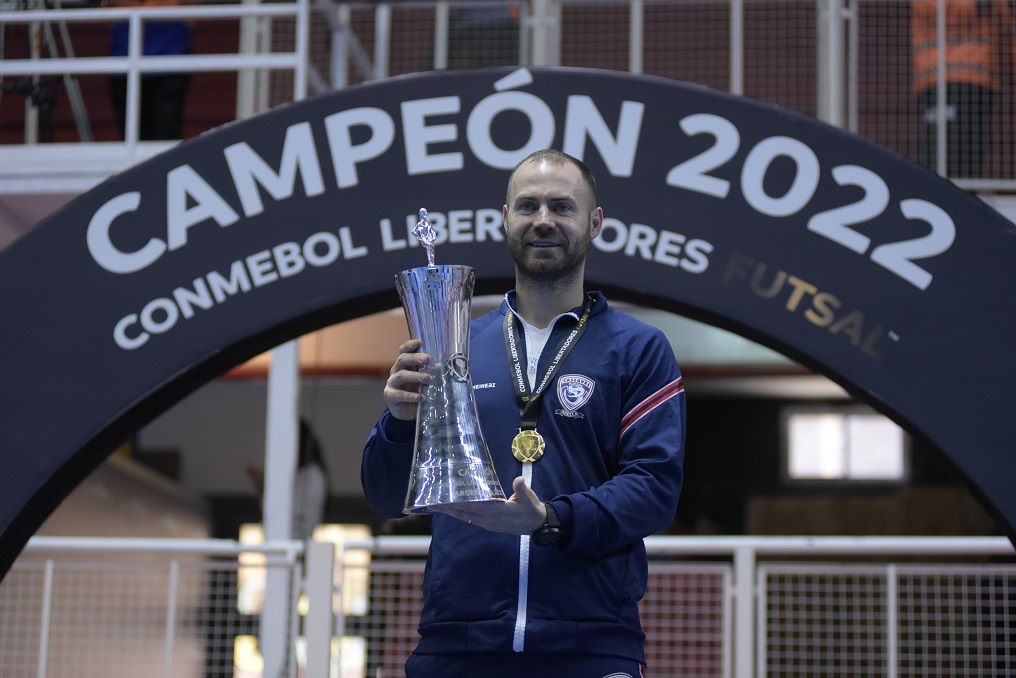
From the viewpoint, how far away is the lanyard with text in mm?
2979

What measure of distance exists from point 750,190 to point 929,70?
4.04m

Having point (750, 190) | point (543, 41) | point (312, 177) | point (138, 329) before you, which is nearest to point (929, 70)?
point (543, 41)

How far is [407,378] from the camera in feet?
9.36

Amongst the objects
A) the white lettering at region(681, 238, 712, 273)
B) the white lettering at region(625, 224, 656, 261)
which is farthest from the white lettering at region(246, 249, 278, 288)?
the white lettering at region(681, 238, 712, 273)

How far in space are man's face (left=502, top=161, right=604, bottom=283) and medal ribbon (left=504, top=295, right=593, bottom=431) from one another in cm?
12

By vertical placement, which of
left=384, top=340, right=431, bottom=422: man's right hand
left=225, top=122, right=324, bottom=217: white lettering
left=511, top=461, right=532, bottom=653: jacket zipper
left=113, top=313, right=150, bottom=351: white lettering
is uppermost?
left=225, top=122, right=324, bottom=217: white lettering

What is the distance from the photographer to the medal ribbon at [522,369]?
3002mm

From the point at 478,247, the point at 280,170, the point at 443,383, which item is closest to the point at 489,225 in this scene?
the point at 478,247

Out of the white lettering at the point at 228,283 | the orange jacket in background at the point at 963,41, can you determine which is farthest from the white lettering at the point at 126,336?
the orange jacket in background at the point at 963,41

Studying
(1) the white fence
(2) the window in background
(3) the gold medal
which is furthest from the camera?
(2) the window in background

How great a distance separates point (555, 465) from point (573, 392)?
0.48 feet

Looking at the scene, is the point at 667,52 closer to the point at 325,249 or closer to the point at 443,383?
the point at 325,249

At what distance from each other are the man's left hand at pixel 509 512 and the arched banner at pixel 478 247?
2.24 metres

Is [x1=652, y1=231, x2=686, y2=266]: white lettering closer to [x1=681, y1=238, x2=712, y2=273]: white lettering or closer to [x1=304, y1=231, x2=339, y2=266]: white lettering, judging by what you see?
[x1=681, y1=238, x2=712, y2=273]: white lettering
